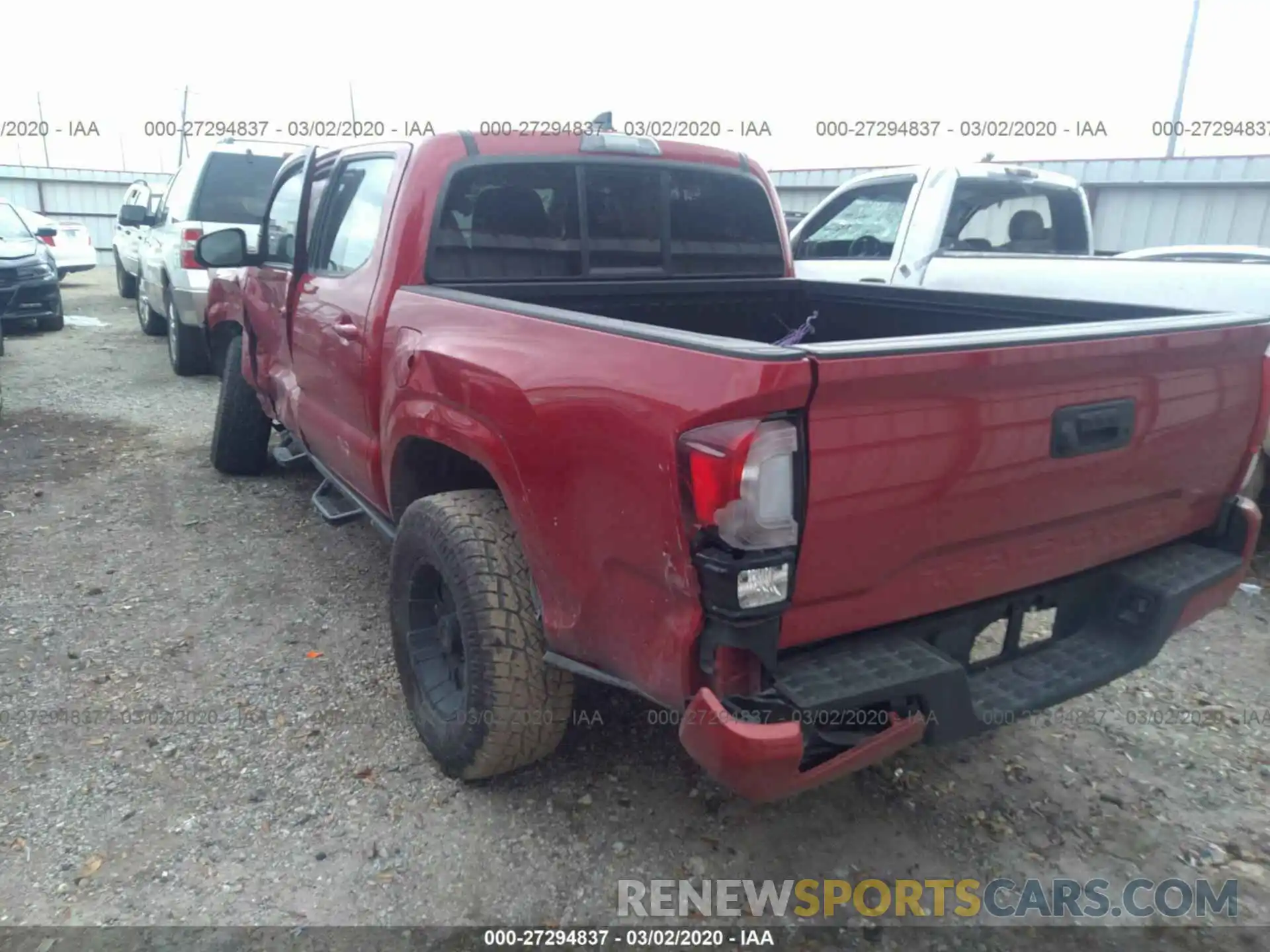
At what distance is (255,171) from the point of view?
842 centimetres

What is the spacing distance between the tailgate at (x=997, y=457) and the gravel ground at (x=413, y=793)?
0.86 m

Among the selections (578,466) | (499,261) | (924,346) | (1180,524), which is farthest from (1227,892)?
(499,261)

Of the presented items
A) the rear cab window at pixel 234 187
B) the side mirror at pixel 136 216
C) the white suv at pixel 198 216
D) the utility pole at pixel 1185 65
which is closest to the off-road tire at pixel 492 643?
the white suv at pixel 198 216

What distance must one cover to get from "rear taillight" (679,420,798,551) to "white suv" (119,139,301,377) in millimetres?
7057

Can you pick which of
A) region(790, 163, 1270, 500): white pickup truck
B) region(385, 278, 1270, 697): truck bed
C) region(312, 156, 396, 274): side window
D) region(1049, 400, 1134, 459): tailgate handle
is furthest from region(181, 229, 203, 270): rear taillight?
region(1049, 400, 1134, 459): tailgate handle

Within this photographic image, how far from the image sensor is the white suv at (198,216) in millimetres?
8062

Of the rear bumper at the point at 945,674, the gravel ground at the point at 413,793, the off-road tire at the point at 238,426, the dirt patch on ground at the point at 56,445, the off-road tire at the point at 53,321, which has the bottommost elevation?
the off-road tire at the point at 53,321

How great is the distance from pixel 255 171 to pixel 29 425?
3.01 meters

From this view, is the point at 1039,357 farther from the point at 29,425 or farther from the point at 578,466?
the point at 29,425

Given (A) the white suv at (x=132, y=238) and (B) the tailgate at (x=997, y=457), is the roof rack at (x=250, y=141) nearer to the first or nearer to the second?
(A) the white suv at (x=132, y=238)

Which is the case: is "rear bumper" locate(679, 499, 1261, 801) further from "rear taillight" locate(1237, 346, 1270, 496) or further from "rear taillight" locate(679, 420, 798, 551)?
"rear taillight" locate(679, 420, 798, 551)

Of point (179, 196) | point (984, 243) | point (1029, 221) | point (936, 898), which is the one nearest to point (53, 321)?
point (179, 196)

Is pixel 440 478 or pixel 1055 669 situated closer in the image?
pixel 1055 669

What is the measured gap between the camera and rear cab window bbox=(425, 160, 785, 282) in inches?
128
